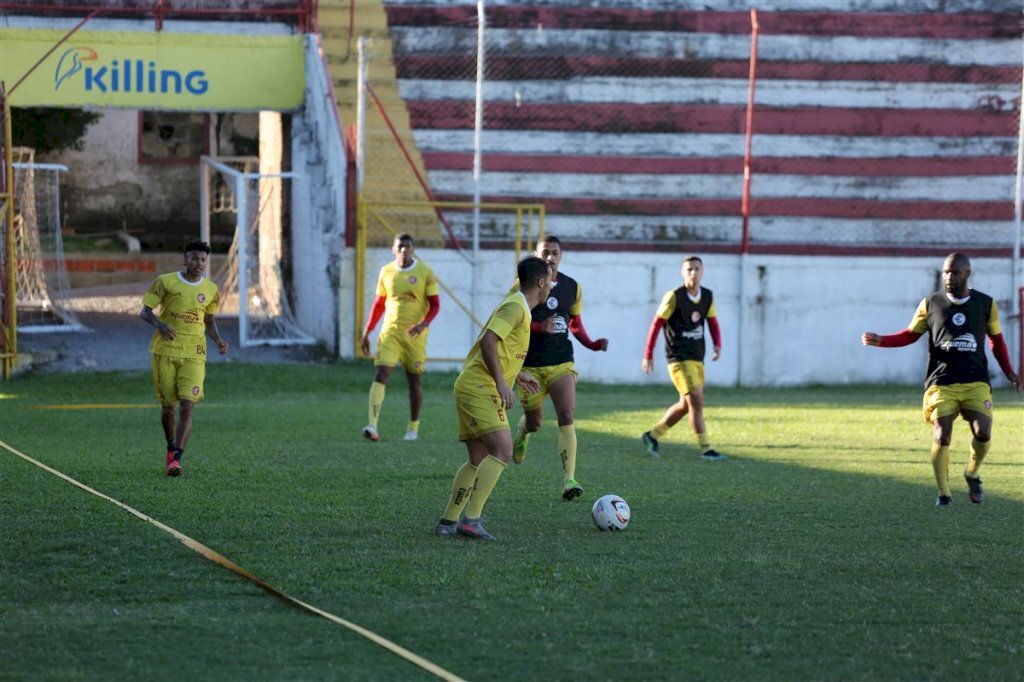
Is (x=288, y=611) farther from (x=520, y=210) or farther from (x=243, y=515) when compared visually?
(x=520, y=210)

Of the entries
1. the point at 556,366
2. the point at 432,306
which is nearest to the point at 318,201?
the point at 432,306

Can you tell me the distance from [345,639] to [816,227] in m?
17.6

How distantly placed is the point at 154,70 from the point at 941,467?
1502 centimetres

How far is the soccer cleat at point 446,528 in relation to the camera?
8.17 m

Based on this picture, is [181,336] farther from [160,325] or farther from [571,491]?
[571,491]

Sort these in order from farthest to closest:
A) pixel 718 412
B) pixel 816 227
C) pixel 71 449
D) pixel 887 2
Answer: pixel 887 2 < pixel 816 227 < pixel 718 412 < pixel 71 449

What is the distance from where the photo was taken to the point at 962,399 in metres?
10.0

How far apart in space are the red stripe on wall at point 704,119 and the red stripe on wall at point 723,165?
543 mm

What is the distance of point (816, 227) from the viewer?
22234 mm

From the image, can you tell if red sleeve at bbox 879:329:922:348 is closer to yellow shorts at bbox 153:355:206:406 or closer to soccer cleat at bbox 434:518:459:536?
soccer cleat at bbox 434:518:459:536

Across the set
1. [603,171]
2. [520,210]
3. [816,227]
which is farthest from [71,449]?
[816,227]

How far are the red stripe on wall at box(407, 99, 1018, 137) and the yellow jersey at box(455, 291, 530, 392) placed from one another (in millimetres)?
14538

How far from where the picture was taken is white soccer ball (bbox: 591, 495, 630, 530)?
8367mm

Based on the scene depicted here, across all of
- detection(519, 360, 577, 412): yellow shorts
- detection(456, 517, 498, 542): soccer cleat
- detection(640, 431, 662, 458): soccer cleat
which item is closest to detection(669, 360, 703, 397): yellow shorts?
detection(640, 431, 662, 458): soccer cleat
